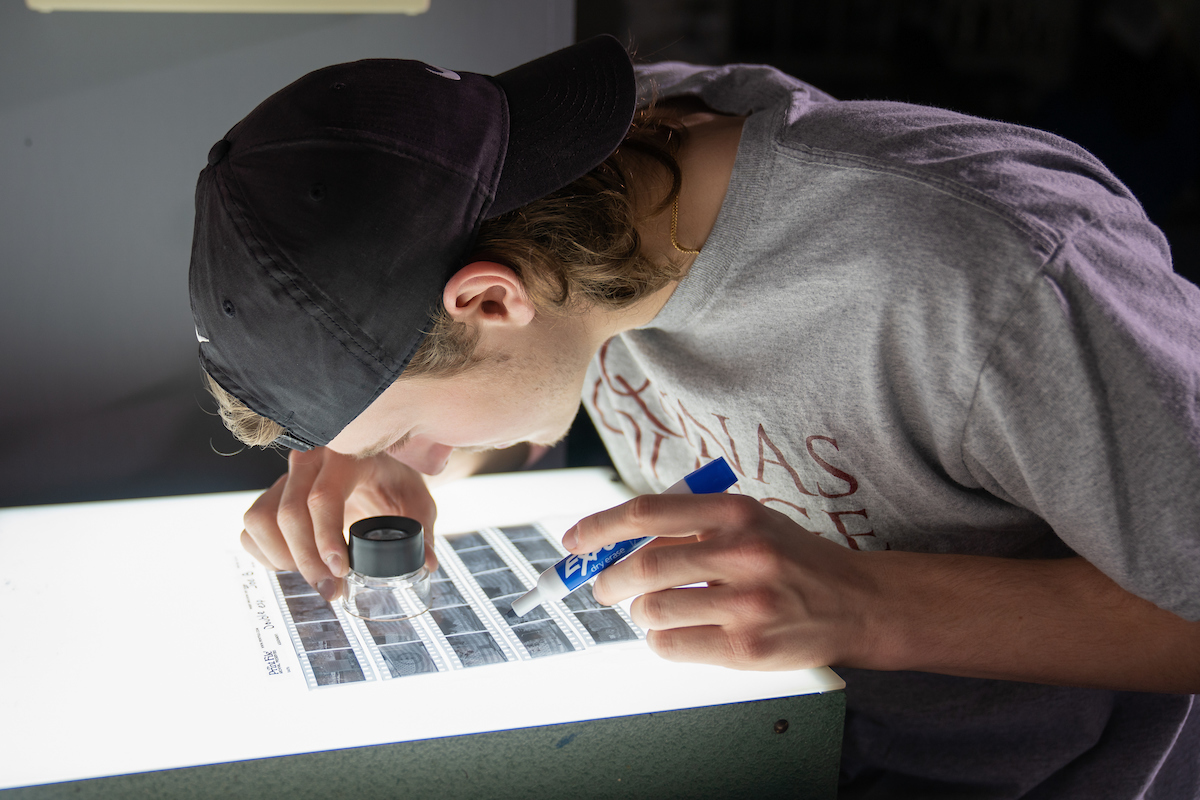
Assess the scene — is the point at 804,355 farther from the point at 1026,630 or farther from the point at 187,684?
the point at 187,684

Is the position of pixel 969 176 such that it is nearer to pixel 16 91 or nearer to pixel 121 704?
pixel 121 704

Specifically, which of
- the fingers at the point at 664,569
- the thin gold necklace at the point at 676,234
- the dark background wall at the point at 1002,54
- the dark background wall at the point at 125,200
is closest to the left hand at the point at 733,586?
the fingers at the point at 664,569

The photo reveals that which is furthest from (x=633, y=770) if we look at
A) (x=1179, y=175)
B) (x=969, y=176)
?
(x=1179, y=175)

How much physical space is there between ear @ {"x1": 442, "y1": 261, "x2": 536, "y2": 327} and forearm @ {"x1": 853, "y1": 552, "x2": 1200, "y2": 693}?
365 millimetres

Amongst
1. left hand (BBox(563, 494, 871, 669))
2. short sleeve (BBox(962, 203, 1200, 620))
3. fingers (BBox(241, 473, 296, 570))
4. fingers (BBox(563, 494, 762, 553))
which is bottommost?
fingers (BBox(241, 473, 296, 570))

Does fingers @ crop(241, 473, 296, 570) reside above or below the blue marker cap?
below

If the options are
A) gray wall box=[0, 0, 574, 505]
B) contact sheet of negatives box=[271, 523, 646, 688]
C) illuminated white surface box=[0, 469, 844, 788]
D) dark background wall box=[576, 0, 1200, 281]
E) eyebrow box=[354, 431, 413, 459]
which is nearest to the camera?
illuminated white surface box=[0, 469, 844, 788]

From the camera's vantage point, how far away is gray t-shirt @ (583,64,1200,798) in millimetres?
648

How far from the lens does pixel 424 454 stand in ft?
2.93

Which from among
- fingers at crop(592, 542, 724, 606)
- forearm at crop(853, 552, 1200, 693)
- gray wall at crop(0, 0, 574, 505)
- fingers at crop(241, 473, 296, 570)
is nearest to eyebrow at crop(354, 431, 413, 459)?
fingers at crop(241, 473, 296, 570)

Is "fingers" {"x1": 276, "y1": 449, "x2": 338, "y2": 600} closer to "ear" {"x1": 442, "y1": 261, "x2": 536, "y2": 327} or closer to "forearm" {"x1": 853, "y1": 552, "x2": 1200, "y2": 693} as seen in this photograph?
"ear" {"x1": 442, "y1": 261, "x2": 536, "y2": 327}

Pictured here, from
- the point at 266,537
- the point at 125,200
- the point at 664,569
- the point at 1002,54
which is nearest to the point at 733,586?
the point at 664,569

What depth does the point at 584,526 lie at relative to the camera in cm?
73

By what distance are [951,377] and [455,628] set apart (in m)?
0.47
